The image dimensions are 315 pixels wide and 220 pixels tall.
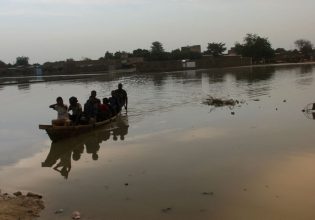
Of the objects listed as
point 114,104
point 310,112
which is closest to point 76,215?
point 114,104

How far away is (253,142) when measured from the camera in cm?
1267

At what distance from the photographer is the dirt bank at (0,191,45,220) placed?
24.2 feet

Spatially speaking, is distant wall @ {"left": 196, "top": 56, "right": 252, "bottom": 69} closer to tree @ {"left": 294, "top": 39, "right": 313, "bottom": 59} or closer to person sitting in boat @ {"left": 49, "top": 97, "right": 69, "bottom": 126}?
tree @ {"left": 294, "top": 39, "right": 313, "bottom": 59}

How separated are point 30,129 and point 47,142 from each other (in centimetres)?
344

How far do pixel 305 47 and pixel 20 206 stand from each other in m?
116

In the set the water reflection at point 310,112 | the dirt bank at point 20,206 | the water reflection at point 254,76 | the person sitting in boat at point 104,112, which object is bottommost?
the dirt bank at point 20,206

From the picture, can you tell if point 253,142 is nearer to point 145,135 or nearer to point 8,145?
point 145,135

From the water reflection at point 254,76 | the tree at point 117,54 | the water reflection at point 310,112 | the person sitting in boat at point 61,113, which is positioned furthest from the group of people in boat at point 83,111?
the tree at point 117,54

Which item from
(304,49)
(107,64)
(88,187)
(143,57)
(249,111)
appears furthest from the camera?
(304,49)

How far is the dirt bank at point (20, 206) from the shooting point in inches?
291

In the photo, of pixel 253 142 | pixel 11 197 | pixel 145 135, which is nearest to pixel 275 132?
pixel 253 142

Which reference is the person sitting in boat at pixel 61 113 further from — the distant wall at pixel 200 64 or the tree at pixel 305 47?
the tree at pixel 305 47

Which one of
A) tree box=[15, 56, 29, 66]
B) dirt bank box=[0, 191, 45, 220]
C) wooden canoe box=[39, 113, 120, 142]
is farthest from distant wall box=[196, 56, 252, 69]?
dirt bank box=[0, 191, 45, 220]

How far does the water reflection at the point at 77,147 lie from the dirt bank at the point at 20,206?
1753 mm
